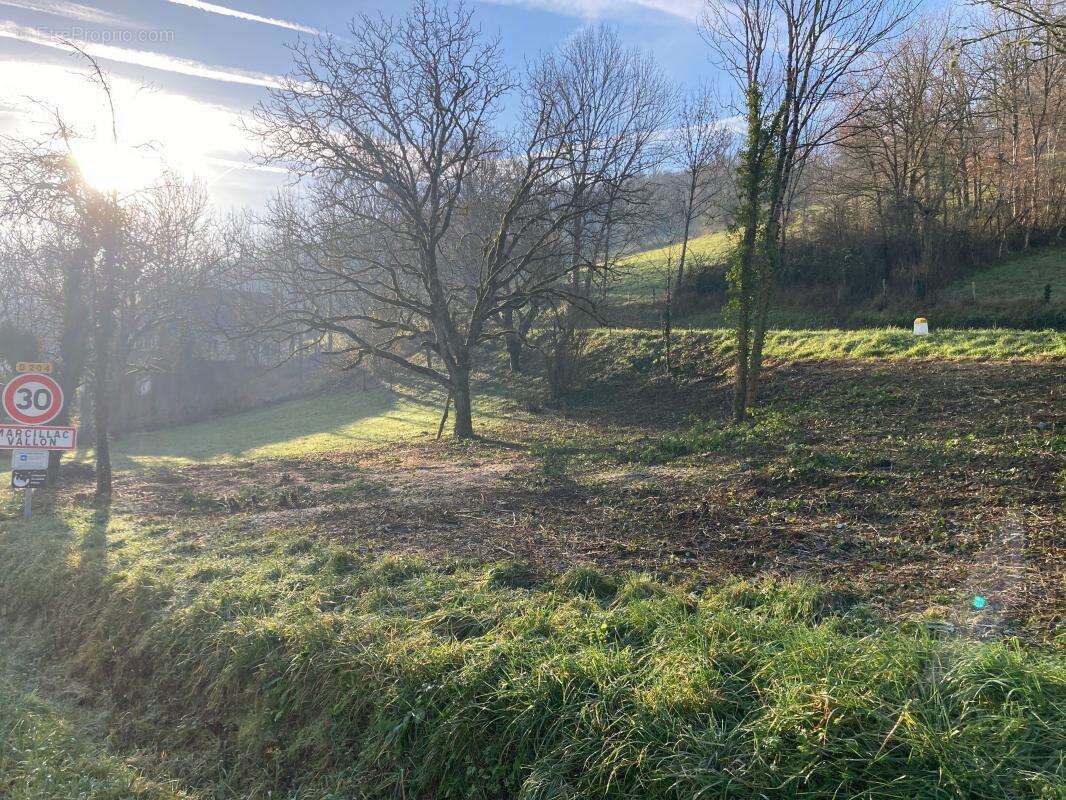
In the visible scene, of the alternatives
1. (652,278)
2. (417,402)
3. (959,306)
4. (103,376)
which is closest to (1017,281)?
(959,306)

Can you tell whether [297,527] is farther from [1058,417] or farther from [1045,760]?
[1058,417]

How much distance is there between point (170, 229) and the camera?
22719mm

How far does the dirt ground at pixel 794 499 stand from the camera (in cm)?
536

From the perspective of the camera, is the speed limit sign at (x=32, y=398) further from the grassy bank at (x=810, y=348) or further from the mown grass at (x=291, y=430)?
the grassy bank at (x=810, y=348)

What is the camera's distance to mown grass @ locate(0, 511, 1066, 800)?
3.07 m

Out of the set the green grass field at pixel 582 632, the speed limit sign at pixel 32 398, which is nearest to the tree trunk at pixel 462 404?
the green grass field at pixel 582 632

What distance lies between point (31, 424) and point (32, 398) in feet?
1.17

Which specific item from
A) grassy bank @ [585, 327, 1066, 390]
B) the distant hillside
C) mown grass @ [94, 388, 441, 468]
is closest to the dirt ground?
grassy bank @ [585, 327, 1066, 390]

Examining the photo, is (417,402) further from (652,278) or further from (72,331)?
(72,331)

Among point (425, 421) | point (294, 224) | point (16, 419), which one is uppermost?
point (294, 224)

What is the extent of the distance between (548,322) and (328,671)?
26.4 meters

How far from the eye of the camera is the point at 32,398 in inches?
369

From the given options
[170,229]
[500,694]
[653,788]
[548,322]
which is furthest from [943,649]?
[548,322]

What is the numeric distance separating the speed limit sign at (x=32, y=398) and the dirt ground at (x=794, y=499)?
221 centimetres
